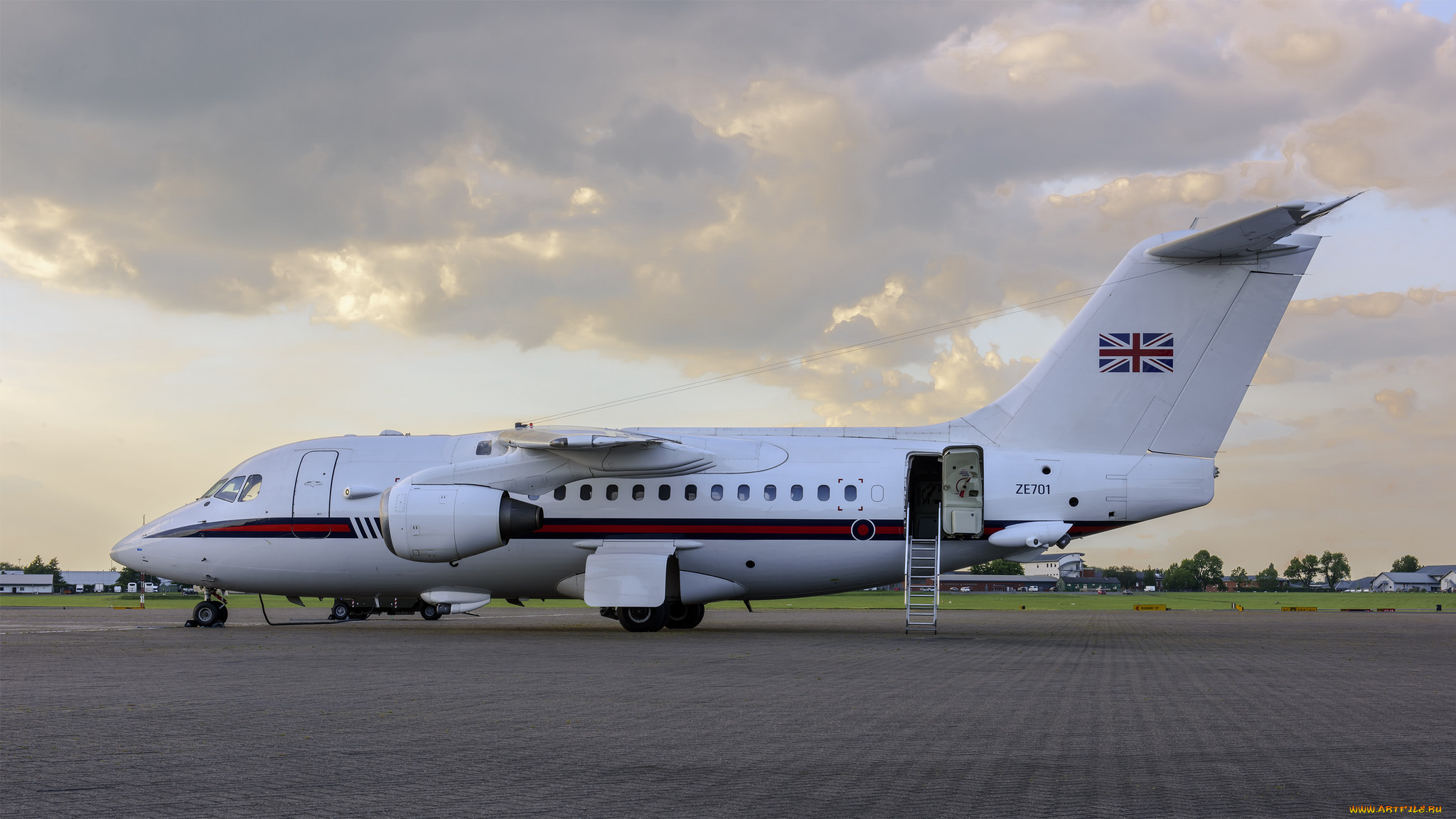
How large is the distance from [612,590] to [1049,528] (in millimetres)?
9343

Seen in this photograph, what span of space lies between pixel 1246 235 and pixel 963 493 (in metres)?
7.70

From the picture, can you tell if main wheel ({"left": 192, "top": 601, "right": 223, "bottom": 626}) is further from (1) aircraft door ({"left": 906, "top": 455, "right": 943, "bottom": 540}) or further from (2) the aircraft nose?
(1) aircraft door ({"left": 906, "top": 455, "right": 943, "bottom": 540})

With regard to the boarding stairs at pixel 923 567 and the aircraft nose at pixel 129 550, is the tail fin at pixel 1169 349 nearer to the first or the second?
the boarding stairs at pixel 923 567

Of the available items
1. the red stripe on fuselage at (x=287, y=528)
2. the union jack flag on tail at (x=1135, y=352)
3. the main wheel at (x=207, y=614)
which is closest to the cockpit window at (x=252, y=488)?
the red stripe on fuselage at (x=287, y=528)

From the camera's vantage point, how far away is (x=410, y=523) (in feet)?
75.3

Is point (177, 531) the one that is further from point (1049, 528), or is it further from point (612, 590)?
point (1049, 528)

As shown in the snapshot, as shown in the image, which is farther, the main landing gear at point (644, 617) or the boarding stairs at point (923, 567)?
the main landing gear at point (644, 617)

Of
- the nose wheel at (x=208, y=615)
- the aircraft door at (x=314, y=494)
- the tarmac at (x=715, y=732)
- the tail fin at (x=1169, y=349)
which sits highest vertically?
the tail fin at (x=1169, y=349)

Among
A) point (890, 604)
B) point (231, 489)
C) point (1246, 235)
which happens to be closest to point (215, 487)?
point (231, 489)

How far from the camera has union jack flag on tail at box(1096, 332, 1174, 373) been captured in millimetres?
22828

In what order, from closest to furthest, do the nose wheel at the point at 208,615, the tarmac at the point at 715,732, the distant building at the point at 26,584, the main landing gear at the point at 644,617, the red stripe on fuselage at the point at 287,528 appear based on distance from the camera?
the tarmac at the point at 715,732
the main landing gear at the point at 644,617
the red stripe on fuselage at the point at 287,528
the nose wheel at the point at 208,615
the distant building at the point at 26,584

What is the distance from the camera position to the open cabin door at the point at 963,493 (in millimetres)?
22641

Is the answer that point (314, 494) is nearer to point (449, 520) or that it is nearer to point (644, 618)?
point (449, 520)

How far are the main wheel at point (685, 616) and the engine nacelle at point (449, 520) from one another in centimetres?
452
